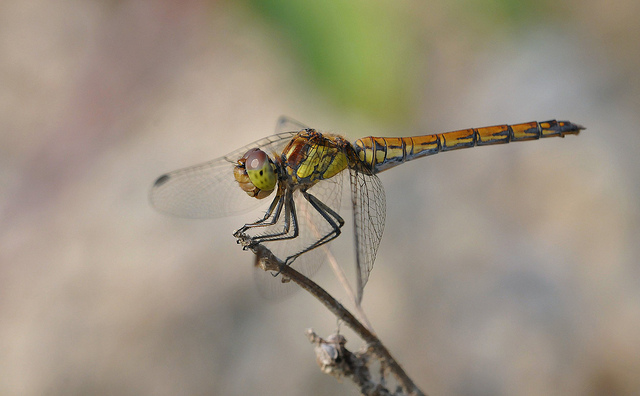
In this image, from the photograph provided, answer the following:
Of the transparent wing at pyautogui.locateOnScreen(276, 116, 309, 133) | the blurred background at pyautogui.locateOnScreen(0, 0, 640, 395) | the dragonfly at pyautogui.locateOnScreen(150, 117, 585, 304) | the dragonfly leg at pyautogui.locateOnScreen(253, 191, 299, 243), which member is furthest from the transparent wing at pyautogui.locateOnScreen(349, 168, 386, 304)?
the blurred background at pyautogui.locateOnScreen(0, 0, 640, 395)

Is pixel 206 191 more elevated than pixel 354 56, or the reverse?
pixel 354 56

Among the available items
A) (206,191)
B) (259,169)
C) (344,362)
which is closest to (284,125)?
(206,191)

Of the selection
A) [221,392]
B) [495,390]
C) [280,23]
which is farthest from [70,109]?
[495,390]

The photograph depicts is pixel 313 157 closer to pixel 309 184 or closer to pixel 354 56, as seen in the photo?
pixel 309 184

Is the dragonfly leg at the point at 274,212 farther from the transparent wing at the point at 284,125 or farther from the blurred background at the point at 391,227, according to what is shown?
the blurred background at the point at 391,227

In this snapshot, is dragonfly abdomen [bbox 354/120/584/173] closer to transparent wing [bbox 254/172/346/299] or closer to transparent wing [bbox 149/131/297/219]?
transparent wing [bbox 254/172/346/299]

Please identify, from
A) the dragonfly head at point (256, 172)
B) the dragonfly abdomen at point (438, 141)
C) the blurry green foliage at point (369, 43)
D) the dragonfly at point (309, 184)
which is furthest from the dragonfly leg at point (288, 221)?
the blurry green foliage at point (369, 43)

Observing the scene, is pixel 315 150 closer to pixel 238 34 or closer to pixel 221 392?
pixel 221 392
